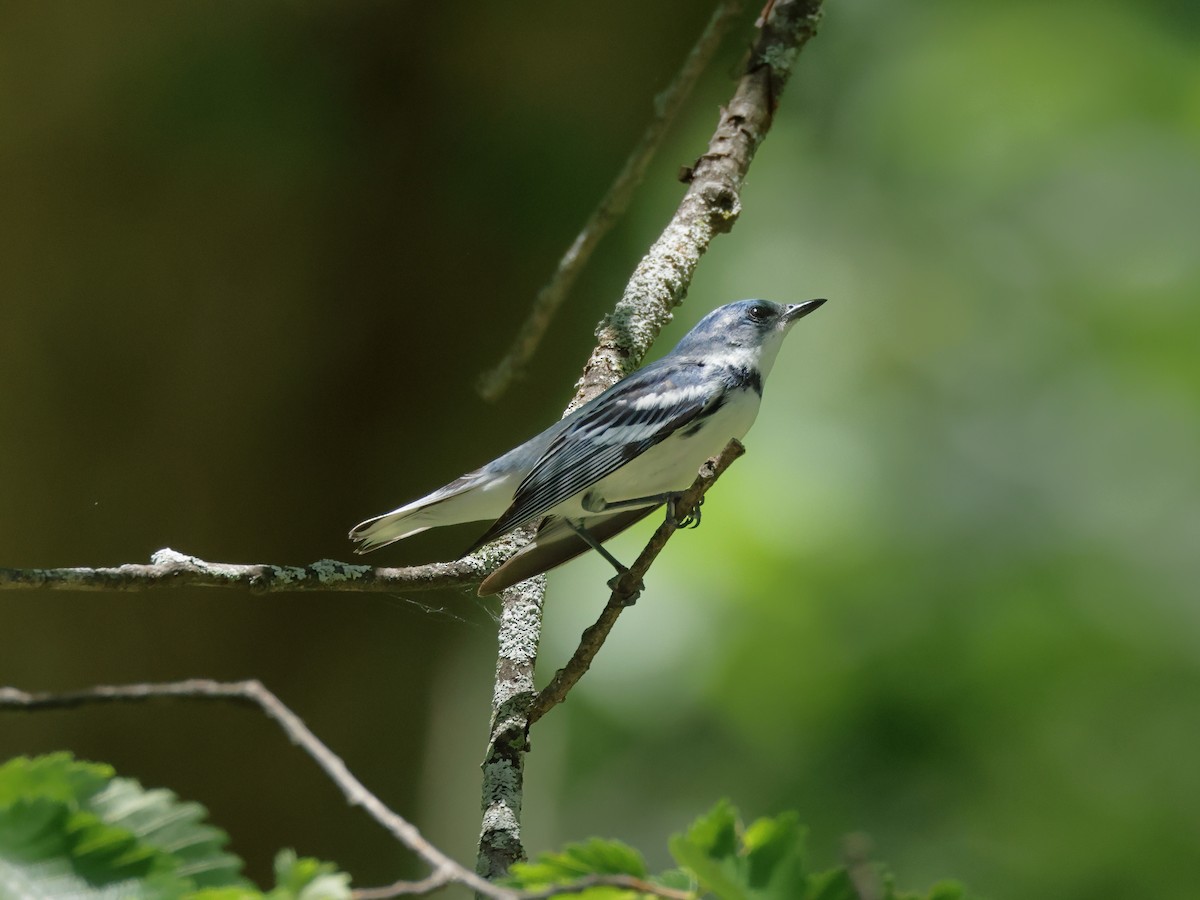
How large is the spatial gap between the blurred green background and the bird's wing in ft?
4.28

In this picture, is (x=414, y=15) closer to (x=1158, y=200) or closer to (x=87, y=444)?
(x=87, y=444)

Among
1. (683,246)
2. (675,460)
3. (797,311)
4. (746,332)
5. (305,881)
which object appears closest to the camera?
(305,881)

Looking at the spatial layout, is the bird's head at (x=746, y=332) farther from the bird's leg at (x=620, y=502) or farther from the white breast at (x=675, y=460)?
the bird's leg at (x=620, y=502)

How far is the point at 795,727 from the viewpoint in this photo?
4750 millimetres

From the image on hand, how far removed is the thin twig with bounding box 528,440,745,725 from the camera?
2578mm

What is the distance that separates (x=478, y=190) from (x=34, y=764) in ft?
13.2

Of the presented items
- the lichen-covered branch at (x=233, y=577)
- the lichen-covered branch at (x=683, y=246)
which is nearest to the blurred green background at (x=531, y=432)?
the lichen-covered branch at (x=683, y=246)

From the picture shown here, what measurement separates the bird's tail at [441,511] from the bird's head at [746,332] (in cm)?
101

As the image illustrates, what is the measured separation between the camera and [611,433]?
3.54 m

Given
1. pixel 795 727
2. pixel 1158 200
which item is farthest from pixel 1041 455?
pixel 795 727

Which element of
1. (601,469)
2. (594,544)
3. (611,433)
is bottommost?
(594,544)

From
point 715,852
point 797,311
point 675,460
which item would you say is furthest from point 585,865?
point 797,311

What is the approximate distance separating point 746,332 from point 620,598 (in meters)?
1.91

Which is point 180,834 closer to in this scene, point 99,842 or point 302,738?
point 99,842
